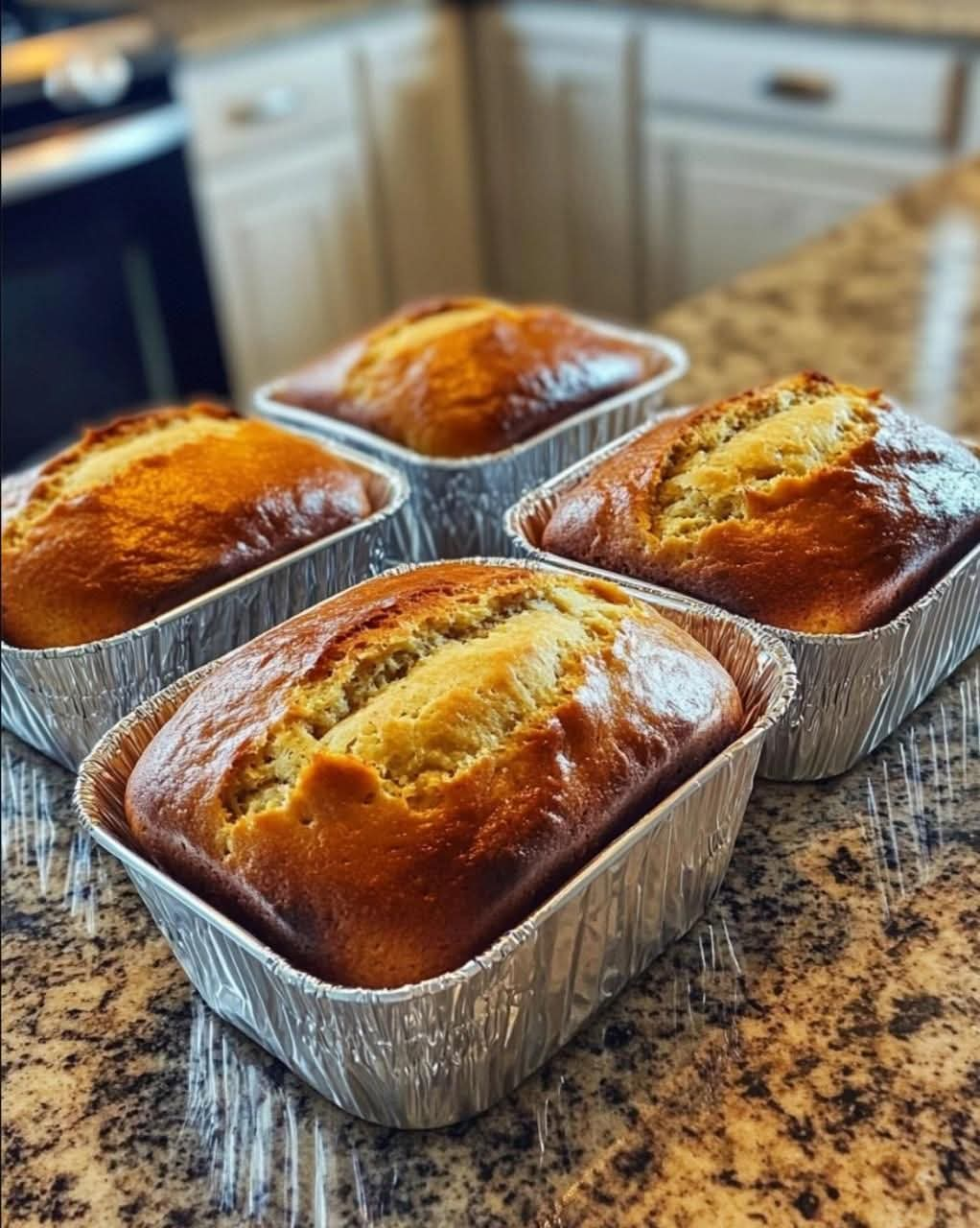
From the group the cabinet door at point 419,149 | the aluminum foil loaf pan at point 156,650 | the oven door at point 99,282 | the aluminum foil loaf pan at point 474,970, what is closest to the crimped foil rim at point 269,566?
the aluminum foil loaf pan at point 156,650

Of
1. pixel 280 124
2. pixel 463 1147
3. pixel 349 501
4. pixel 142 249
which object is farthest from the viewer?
pixel 280 124

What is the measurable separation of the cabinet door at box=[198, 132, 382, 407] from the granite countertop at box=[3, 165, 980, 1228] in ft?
6.80

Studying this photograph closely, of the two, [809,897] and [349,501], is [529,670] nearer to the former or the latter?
[809,897]

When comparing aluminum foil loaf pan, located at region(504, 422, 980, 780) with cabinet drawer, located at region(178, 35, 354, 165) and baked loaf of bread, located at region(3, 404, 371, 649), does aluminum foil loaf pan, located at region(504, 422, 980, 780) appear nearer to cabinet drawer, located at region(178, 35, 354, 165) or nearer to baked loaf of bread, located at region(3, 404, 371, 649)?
baked loaf of bread, located at region(3, 404, 371, 649)

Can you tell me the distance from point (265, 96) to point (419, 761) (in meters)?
2.27

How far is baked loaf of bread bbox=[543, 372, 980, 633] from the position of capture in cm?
77

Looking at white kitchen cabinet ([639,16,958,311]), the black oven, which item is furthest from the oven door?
white kitchen cabinet ([639,16,958,311])

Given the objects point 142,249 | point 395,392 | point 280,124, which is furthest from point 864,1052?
point 280,124

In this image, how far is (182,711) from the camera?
0.71 m

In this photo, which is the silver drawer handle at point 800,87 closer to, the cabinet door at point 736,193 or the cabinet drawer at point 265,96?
the cabinet door at point 736,193

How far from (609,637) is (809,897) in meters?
0.18

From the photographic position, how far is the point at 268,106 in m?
2.59

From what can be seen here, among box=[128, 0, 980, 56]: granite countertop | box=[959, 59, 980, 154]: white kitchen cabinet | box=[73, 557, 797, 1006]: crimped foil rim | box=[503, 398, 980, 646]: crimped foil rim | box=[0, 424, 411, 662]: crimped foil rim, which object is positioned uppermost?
box=[73, 557, 797, 1006]: crimped foil rim

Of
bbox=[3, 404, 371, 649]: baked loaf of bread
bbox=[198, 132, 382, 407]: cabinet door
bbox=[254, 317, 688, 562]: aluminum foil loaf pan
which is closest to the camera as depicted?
bbox=[3, 404, 371, 649]: baked loaf of bread
